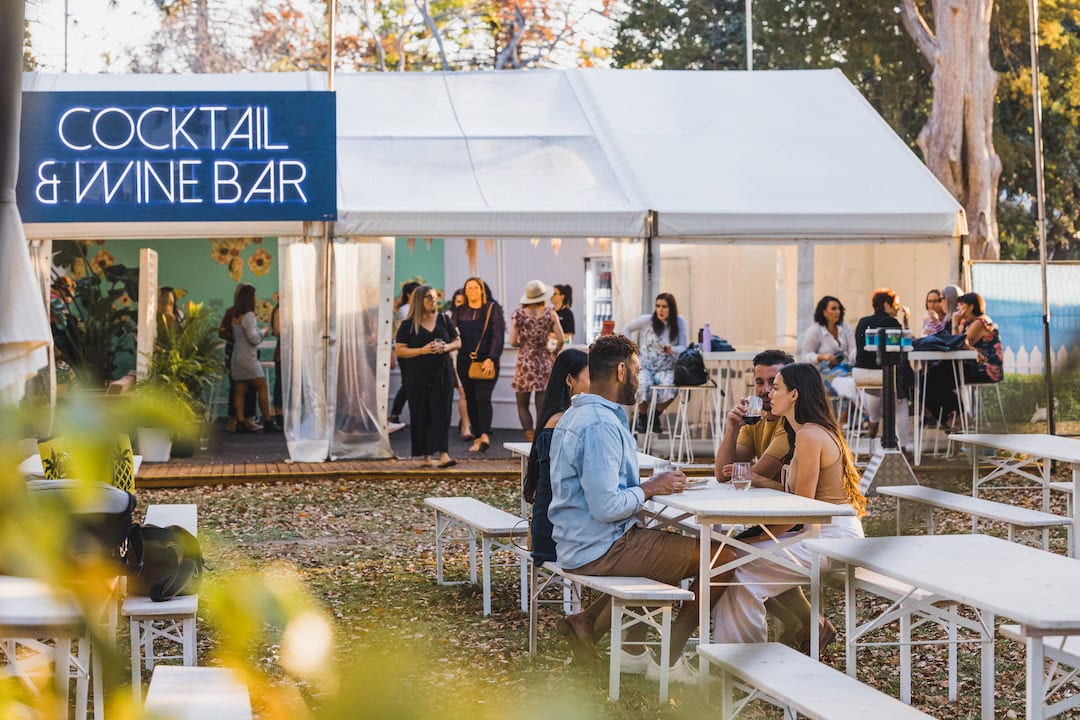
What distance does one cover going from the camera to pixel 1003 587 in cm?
380

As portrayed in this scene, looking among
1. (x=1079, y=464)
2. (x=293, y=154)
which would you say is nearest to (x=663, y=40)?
(x=293, y=154)

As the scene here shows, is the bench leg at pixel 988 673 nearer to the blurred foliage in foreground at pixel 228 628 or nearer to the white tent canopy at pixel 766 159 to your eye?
the blurred foliage in foreground at pixel 228 628

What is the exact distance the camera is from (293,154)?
1193cm

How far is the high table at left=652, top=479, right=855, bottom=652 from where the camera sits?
4.82 metres

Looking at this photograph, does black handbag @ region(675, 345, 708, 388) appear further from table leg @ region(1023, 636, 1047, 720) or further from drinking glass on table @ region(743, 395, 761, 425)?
table leg @ region(1023, 636, 1047, 720)

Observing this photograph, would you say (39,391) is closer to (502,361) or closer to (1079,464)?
(1079,464)

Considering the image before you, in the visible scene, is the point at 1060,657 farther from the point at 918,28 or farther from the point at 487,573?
the point at 918,28

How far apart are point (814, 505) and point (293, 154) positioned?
7861 mm

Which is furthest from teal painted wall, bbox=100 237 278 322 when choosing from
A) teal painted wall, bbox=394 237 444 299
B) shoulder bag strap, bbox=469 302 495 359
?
shoulder bag strap, bbox=469 302 495 359

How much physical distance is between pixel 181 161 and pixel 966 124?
11584mm

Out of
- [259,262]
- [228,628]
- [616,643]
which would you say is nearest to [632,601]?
[616,643]

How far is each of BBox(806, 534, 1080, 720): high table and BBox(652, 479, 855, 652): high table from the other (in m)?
0.44

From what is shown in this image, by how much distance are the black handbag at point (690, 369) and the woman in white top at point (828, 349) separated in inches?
39.8

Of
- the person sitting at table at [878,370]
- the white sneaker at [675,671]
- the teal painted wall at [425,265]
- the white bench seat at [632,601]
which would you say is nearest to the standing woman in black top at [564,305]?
the teal painted wall at [425,265]
